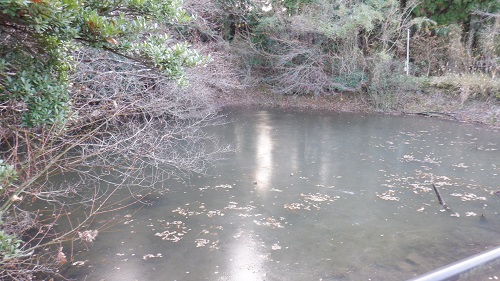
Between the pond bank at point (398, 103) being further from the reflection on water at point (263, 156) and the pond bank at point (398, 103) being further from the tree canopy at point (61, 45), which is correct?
the tree canopy at point (61, 45)

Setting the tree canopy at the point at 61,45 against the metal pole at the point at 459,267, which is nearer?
the metal pole at the point at 459,267

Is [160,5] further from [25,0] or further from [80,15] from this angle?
[25,0]

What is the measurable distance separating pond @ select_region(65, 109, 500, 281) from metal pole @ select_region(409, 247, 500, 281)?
3097mm

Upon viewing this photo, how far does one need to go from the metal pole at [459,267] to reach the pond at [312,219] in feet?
10.2

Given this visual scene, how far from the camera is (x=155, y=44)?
3619 mm

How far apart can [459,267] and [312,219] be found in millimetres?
4401

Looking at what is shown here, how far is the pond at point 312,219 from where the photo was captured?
421cm

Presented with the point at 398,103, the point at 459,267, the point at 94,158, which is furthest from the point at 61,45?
the point at 398,103

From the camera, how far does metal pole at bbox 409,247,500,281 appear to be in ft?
3.23

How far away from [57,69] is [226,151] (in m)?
5.47

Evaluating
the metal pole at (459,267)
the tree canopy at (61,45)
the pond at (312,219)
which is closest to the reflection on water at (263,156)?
the pond at (312,219)

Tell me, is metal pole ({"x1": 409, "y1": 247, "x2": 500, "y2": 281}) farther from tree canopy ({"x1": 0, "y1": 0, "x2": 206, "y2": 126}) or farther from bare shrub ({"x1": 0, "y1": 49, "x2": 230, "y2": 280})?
bare shrub ({"x1": 0, "y1": 49, "x2": 230, "y2": 280})

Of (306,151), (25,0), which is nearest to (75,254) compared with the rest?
(25,0)

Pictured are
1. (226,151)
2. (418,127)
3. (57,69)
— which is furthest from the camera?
(418,127)
